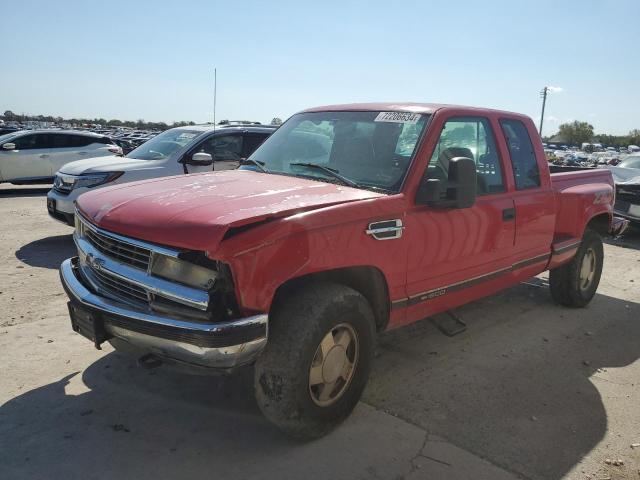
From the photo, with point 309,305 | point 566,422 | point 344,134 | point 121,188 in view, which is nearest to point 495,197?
point 344,134

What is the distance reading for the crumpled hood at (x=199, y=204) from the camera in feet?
8.59

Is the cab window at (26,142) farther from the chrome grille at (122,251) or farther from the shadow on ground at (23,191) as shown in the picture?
the chrome grille at (122,251)

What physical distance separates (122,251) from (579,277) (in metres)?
4.71

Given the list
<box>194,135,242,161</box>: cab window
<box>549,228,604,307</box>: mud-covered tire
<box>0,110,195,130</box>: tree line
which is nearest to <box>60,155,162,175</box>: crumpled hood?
<box>194,135,242,161</box>: cab window

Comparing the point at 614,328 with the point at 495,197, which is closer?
the point at 495,197

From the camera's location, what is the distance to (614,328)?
17.1 feet

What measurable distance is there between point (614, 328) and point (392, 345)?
236 cm

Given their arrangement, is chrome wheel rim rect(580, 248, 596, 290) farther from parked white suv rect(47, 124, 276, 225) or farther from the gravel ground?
parked white suv rect(47, 124, 276, 225)

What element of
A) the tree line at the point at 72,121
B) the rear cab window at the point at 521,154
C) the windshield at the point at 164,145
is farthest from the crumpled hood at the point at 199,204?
the tree line at the point at 72,121

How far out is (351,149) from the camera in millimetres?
3863

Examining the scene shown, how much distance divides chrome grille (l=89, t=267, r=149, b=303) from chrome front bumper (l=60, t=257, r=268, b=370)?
68 millimetres

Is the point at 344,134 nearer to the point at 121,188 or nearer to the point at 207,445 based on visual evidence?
the point at 121,188

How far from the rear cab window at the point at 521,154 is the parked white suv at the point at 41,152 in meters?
11.3

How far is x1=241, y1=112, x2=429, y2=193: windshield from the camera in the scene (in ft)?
11.8
